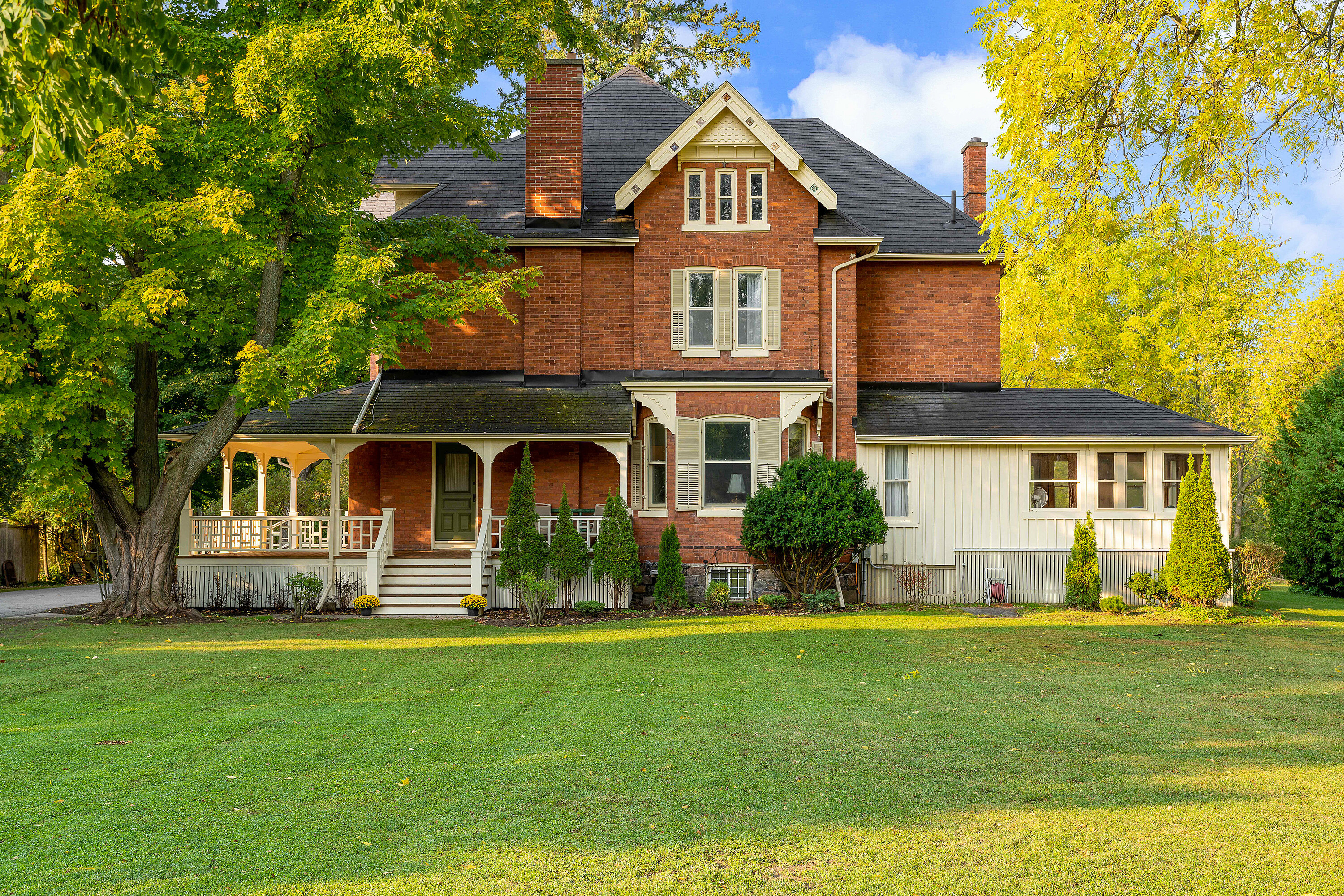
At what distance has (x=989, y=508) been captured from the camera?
770 inches

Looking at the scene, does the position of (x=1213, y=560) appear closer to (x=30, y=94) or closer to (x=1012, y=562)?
(x=1012, y=562)

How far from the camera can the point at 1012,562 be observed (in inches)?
738

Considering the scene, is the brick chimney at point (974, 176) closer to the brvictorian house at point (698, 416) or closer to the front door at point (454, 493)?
the brvictorian house at point (698, 416)

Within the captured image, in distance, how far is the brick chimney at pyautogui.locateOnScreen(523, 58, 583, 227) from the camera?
65.2ft

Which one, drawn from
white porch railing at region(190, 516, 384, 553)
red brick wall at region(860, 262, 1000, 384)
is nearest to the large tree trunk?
white porch railing at region(190, 516, 384, 553)

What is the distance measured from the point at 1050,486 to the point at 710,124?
10896 millimetres

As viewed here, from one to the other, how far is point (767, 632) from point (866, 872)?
975 centimetres

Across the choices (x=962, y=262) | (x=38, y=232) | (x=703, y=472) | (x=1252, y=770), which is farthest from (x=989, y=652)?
(x=38, y=232)

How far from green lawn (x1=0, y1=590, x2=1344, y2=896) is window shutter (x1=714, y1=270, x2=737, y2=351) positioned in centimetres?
879

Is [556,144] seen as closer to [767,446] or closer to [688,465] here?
[688,465]

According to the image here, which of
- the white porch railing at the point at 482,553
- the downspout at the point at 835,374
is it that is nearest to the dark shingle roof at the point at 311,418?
the white porch railing at the point at 482,553

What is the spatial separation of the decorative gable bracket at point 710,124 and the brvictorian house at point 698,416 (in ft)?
0.16

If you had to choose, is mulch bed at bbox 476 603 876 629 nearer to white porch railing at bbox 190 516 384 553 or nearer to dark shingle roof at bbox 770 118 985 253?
white porch railing at bbox 190 516 384 553

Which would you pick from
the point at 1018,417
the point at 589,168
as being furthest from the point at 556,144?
the point at 1018,417
